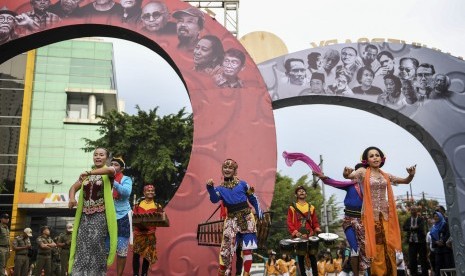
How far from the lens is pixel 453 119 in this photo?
9.43 metres

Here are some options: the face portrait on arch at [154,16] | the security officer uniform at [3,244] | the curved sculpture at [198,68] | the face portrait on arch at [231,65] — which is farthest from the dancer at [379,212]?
the security officer uniform at [3,244]

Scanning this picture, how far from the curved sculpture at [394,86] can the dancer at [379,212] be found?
419 centimetres

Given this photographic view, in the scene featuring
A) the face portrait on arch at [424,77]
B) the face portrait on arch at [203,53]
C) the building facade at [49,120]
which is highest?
the building facade at [49,120]

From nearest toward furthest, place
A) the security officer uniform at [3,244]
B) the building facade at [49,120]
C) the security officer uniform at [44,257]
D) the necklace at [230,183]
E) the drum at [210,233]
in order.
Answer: the necklace at [230,183], the drum at [210,233], the security officer uniform at [3,244], the security officer uniform at [44,257], the building facade at [49,120]

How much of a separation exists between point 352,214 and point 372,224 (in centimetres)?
95

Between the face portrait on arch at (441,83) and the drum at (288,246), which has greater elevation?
the face portrait on arch at (441,83)

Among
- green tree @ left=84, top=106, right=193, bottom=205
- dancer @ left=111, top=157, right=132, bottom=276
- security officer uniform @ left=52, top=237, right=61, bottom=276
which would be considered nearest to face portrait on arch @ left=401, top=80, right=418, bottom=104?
dancer @ left=111, top=157, right=132, bottom=276

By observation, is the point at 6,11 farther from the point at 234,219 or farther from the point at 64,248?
the point at 234,219

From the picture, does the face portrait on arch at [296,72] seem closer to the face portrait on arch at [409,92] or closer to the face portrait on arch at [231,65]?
the face portrait on arch at [231,65]

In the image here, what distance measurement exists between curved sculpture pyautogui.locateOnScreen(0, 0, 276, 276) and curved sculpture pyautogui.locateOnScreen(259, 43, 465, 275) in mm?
941

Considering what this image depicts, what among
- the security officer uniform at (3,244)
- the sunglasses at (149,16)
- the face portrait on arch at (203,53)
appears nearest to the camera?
the security officer uniform at (3,244)

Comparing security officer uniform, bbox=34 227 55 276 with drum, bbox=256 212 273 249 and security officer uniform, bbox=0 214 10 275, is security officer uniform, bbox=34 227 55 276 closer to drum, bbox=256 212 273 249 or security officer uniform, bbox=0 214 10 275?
security officer uniform, bbox=0 214 10 275

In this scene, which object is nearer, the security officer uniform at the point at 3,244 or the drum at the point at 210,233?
the drum at the point at 210,233

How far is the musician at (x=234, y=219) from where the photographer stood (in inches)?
219
